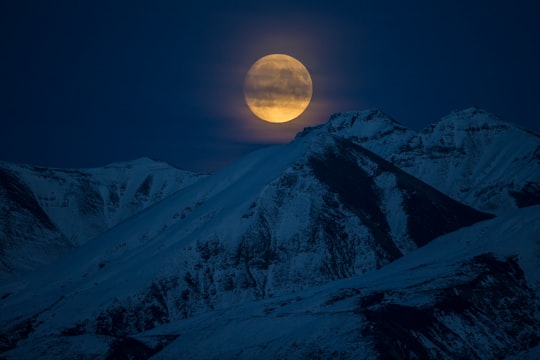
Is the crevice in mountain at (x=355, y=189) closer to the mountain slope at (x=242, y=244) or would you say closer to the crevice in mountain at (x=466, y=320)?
the mountain slope at (x=242, y=244)

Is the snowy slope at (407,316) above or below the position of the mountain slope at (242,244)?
below

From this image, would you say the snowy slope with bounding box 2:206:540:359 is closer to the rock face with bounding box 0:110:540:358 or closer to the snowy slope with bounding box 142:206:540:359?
the snowy slope with bounding box 142:206:540:359

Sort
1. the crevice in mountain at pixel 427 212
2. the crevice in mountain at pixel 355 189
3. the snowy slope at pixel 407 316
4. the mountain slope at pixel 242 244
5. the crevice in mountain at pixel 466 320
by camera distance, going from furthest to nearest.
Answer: the crevice in mountain at pixel 427 212, the crevice in mountain at pixel 355 189, the mountain slope at pixel 242 244, the snowy slope at pixel 407 316, the crevice in mountain at pixel 466 320

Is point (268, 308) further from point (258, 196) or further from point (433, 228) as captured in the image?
point (433, 228)

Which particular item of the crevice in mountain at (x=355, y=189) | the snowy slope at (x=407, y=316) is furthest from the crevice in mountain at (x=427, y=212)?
the snowy slope at (x=407, y=316)

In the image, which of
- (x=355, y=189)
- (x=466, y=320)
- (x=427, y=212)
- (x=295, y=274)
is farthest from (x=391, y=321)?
(x=355, y=189)

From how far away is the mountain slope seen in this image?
11644cm

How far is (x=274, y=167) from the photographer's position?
158m

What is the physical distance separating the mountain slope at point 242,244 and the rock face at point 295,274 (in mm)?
352

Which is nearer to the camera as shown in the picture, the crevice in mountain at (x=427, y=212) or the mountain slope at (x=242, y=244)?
the mountain slope at (x=242, y=244)

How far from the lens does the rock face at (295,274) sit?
81.1 m

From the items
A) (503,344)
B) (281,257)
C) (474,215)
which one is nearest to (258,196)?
(281,257)

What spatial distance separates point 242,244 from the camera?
421 feet

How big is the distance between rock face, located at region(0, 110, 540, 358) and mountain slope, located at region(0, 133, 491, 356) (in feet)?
1.16
